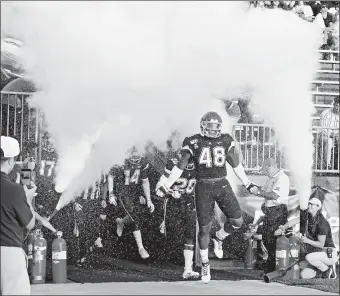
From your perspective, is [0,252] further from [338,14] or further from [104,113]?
[338,14]

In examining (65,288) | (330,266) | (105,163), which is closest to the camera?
(65,288)

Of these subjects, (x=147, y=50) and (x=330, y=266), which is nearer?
(x=147, y=50)

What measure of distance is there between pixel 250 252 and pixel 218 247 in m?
0.45

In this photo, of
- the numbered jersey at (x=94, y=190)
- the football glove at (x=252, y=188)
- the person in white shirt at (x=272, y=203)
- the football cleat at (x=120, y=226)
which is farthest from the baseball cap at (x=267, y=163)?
the numbered jersey at (x=94, y=190)

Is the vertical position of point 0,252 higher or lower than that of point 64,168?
lower

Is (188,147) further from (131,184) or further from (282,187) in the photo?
(282,187)

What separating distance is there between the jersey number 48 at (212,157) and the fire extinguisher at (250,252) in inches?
41.1

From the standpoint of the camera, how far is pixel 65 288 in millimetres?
8492

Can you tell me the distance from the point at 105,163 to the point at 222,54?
161cm

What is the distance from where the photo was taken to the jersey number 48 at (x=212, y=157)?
29.7ft

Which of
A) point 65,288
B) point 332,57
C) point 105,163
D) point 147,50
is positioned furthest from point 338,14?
point 65,288

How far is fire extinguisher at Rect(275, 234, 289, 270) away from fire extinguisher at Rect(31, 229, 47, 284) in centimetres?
253

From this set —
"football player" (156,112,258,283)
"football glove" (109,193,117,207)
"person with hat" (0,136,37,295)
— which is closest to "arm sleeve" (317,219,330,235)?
"football player" (156,112,258,283)

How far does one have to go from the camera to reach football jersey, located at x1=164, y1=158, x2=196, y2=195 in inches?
362
